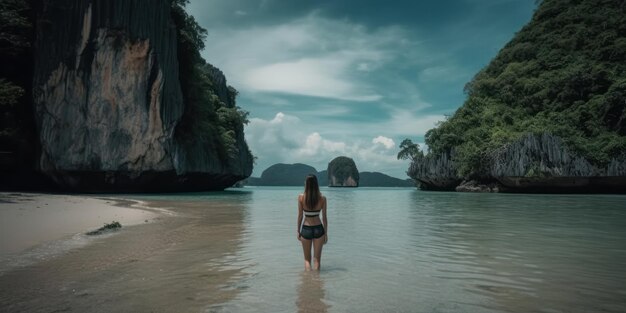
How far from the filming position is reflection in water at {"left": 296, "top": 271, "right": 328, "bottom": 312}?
4.31m

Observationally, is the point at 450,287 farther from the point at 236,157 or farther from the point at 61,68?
the point at 236,157

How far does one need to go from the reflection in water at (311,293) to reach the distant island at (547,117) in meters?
39.3

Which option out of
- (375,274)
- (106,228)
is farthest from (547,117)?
(106,228)

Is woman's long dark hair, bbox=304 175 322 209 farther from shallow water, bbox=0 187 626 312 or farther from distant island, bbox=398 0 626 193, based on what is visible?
distant island, bbox=398 0 626 193

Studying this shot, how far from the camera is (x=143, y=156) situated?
109 ft

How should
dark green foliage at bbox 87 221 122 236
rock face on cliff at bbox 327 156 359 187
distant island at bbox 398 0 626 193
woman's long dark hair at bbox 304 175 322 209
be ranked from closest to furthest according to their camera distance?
woman's long dark hair at bbox 304 175 322 209, dark green foliage at bbox 87 221 122 236, distant island at bbox 398 0 626 193, rock face on cliff at bbox 327 156 359 187

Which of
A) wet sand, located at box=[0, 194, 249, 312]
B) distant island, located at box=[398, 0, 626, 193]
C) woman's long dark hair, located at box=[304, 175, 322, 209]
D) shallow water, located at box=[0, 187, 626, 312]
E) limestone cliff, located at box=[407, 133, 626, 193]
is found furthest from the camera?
distant island, located at box=[398, 0, 626, 193]

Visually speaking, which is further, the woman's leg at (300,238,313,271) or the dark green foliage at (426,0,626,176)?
the dark green foliage at (426,0,626,176)

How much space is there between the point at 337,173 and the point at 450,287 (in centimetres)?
17160

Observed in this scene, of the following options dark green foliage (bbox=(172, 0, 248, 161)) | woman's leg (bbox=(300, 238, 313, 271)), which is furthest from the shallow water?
dark green foliage (bbox=(172, 0, 248, 161))

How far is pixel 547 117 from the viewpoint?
4738 centimetres

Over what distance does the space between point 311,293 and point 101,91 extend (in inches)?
1328

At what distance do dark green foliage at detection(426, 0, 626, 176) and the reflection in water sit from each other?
42.3 metres

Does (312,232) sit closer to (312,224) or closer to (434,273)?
(312,224)
